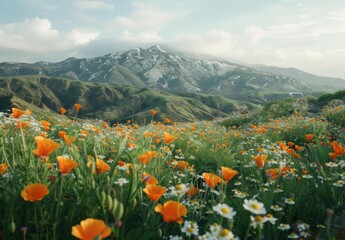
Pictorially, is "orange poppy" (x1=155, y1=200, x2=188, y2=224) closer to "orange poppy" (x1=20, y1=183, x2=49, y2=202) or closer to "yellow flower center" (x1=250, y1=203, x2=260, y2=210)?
"yellow flower center" (x1=250, y1=203, x2=260, y2=210)

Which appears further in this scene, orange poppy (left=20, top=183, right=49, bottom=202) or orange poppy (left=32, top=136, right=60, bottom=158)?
orange poppy (left=32, top=136, right=60, bottom=158)

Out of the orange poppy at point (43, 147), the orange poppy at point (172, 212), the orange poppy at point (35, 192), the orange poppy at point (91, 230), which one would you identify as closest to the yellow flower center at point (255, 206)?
the orange poppy at point (172, 212)

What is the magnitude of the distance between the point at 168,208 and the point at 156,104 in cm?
18989

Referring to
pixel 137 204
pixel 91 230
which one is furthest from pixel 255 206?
pixel 137 204

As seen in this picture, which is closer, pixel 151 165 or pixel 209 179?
pixel 209 179

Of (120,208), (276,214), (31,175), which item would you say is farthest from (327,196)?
(31,175)

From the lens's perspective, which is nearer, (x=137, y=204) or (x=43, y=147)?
(x=43, y=147)

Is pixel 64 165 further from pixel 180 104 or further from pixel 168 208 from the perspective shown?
pixel 180 104

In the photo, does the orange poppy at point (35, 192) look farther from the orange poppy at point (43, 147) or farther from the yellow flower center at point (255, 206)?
the yellow flower center at point (255, 206)

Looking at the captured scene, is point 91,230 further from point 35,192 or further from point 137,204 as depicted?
point 137,204

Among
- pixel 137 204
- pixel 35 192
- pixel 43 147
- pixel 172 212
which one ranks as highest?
pixel 43 147

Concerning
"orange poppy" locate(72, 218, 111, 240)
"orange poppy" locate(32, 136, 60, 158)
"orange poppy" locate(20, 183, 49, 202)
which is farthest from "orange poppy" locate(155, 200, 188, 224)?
"orange poppy" locate(32, 136, 60, 158)

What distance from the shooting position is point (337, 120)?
12.6 metres

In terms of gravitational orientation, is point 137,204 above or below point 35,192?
below
